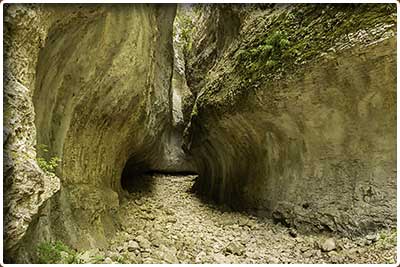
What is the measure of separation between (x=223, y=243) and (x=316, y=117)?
3027mm

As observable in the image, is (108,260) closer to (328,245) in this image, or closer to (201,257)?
(201,257)

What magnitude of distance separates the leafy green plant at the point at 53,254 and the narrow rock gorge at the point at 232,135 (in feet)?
0.09

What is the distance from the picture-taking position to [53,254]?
3480 mm

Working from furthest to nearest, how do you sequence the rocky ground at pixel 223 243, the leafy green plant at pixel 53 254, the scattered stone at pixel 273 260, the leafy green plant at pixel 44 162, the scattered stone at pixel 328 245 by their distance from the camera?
the scattered stone at pixel 328 245 → the scattered stone at pixel 273 260 → the rocky ground at pixel 223 243 → the leafy green plant at pixel 44 162 → the leafy green plant at pixel 53 254

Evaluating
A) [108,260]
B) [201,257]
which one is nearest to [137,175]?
[201,257]

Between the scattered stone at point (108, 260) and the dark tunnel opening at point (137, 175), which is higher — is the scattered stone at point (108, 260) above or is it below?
below

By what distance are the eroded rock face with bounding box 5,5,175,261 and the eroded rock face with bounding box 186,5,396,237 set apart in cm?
272

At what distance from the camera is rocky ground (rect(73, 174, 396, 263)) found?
15.9ft

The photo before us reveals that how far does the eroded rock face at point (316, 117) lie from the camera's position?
5234 mm

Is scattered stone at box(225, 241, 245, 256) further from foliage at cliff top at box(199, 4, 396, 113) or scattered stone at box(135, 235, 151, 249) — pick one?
foliage at cliff top at box(199, 4, 396, 113)

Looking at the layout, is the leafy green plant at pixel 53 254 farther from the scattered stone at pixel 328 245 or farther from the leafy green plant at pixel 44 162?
the scattered stone at pixel 328 245

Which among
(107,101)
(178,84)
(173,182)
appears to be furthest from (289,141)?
(178,84)

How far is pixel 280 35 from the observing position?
675cm

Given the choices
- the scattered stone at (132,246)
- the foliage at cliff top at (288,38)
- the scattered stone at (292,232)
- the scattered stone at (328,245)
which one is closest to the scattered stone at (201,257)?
the scattered stone at (132,246)
